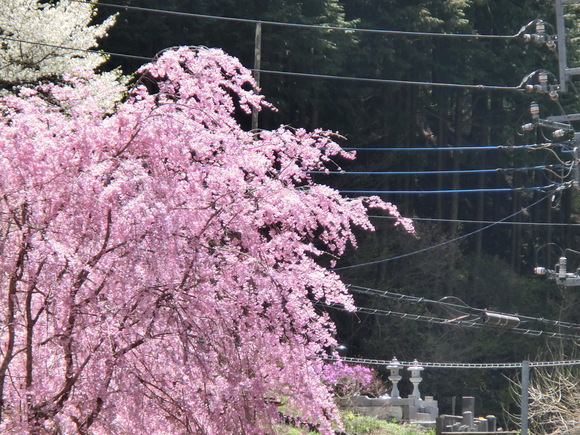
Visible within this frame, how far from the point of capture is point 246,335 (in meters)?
5.87

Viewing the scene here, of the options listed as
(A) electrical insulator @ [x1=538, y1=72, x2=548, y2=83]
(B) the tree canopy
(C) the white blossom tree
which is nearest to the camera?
(B) the tree canopy

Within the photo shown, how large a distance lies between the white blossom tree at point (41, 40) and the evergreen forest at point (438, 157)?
21.1 feet

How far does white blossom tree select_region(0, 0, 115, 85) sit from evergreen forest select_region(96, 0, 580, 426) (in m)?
6.42

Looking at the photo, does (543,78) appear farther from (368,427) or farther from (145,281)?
(145,281)

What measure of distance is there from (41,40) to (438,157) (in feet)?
57.1

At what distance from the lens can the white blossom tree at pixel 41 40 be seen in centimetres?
1577

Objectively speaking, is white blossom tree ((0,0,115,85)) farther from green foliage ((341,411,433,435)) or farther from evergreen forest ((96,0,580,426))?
green foliage ((341,411,433,435))

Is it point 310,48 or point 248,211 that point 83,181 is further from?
point 310,48

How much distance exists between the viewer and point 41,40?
16.3 metres

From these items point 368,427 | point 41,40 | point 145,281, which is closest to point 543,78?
point 368,427

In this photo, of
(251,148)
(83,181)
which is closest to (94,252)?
(83,181)

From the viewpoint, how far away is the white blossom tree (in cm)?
1577

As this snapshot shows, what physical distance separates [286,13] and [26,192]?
17737 mm

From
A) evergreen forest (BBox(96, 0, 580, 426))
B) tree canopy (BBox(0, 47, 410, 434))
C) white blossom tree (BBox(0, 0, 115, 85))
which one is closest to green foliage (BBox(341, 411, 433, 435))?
white blossom tree (BBox(0, 0, 115, 85))
